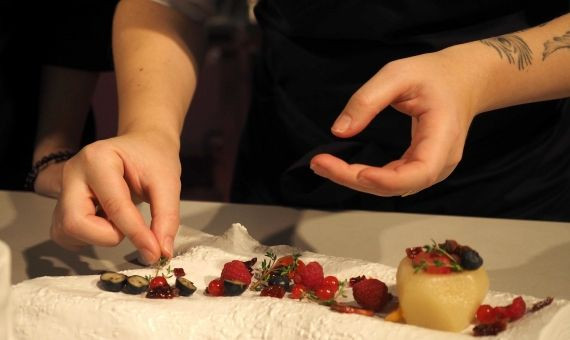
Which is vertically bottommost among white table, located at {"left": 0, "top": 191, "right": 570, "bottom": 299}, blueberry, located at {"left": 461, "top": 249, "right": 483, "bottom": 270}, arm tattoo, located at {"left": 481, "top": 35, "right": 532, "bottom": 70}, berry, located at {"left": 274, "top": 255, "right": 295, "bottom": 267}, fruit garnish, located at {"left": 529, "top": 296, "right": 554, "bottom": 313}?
white table, located at {"left": 0, "top": 191, "right": 570, "bottom": 299}

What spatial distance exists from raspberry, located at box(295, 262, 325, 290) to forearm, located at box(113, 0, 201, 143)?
28 cm

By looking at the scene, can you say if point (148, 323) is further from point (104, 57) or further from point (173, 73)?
point (104, 57)

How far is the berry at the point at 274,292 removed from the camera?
31.4 inches

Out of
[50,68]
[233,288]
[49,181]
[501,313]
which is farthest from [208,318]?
[50,68]

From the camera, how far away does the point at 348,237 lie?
3.43 feet

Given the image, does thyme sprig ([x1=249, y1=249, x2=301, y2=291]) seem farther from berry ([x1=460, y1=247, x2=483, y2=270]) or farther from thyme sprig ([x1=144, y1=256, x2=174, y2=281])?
berry ([x1=460, y1=247, x2=483, y2=270])

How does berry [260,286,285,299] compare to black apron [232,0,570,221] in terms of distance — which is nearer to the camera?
berry [260,286,285,299]

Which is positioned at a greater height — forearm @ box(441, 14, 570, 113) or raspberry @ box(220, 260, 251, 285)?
forearm @ box(441, 14, 570, 113)

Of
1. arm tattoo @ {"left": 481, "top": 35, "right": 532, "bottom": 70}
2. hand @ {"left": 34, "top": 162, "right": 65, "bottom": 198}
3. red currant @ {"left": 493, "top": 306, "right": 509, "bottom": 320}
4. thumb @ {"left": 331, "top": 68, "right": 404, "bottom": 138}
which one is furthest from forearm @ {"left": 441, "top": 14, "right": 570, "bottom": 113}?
hand @ {"left": 34, "top": 162, "right": 65, "bottom": 198}

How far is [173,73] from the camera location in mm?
1091

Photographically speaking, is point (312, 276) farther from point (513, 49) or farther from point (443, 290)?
point (513, 49)

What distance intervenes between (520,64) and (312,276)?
0.35m

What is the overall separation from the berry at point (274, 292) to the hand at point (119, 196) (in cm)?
12

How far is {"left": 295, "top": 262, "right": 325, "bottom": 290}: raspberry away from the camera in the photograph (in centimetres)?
81
